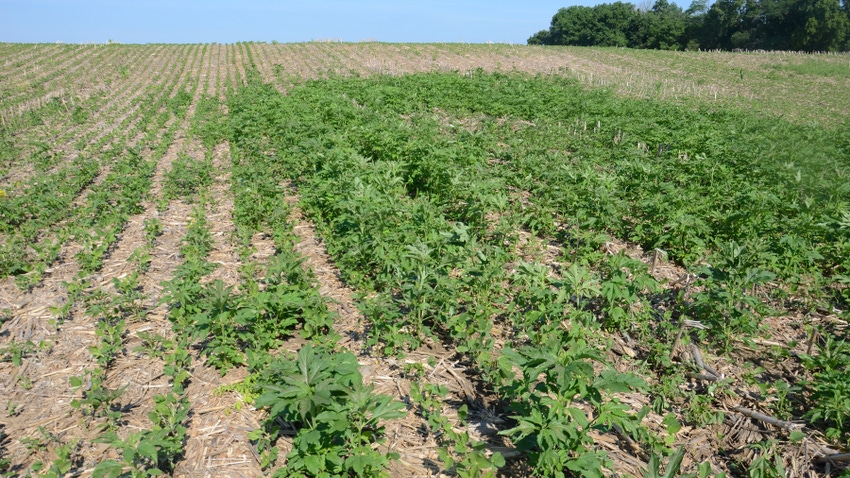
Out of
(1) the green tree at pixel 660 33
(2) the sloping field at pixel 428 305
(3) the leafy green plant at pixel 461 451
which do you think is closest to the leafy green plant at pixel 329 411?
(2) the sloping field at pixel 428 305

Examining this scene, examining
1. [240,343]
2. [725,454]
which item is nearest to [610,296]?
[725,454]

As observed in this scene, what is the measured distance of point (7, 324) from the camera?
16.7 ft

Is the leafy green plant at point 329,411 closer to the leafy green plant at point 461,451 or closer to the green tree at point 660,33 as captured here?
the leafy green plant at point 461,451

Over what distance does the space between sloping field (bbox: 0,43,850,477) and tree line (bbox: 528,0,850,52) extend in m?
62.8

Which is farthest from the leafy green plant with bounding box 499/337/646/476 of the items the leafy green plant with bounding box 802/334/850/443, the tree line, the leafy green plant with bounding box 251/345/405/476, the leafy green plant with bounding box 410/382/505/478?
the tree line

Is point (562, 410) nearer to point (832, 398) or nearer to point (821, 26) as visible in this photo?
point (832, 398)

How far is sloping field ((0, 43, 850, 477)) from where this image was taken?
3.36 m

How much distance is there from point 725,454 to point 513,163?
266 inches

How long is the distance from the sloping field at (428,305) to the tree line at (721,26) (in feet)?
206

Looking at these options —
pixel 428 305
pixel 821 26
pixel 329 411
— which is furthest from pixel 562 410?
pixel 821 26

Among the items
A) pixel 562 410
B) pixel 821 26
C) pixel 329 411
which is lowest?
pixel 329 411

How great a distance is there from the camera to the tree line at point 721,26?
193ft

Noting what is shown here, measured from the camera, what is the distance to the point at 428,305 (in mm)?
4562

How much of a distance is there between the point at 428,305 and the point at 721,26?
78955 millimetres
